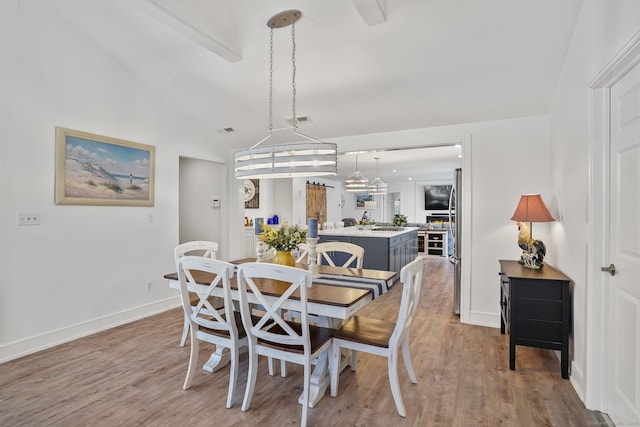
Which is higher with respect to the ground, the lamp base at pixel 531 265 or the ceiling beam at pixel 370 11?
the ceiling beam at pixel 370 11

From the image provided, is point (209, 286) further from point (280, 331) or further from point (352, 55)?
point (352, 55)

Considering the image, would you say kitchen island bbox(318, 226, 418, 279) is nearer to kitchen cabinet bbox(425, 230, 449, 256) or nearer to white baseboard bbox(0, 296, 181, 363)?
white baseboard bbox(0, 296, 181, 363)

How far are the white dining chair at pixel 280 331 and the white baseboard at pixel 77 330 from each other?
225 cm

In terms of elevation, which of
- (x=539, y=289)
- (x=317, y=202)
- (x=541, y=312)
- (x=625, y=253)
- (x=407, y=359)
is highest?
(x=317, y=202)

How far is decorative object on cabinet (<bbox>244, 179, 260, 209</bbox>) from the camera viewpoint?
7.26m

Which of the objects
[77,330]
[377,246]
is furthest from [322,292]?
[377,246]

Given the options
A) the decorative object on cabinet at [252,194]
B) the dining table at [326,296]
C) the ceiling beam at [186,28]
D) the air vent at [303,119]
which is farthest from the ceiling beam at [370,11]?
the decorative object on cabinet at [252,194]

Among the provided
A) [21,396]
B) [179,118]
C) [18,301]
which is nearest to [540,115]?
[179,118]

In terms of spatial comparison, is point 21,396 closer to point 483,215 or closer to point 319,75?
point 319,75

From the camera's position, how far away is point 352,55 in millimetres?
3078

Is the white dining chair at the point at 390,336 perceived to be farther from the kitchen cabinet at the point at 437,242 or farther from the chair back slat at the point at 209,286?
the kitchen cabinet at the point at 437,242

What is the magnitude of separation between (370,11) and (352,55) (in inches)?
27.0

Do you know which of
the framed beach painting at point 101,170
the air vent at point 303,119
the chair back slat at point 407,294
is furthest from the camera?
the air vent at point 303,119

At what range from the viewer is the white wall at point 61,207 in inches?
116
